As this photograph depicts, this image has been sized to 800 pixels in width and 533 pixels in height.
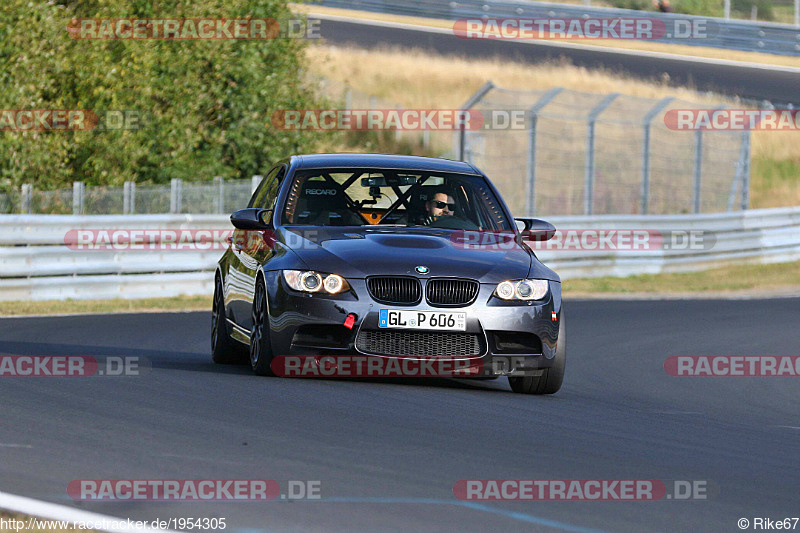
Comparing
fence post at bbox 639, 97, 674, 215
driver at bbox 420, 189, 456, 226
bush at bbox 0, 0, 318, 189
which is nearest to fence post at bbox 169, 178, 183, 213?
bush at bbox 0, 0, 318, 189

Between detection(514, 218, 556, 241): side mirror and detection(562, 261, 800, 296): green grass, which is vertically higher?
detection(514, 218, 556, 241): side mirror

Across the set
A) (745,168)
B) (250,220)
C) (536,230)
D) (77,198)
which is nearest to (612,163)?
(745,168)

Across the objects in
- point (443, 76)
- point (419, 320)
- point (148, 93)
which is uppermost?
point (148, 93)

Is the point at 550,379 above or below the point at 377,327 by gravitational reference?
below

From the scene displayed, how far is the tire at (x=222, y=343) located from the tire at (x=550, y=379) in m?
2.41

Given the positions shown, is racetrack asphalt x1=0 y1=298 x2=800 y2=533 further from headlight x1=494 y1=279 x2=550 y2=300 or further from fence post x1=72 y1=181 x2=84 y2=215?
fence post x1=72 y1=181 x2=84 y2=215

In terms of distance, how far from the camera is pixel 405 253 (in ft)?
30.8

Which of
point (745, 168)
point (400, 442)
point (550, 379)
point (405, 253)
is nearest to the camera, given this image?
point (400, 442)

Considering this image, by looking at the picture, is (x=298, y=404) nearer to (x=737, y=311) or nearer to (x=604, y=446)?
(x=604, y=446)

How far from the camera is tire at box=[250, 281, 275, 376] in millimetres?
9539

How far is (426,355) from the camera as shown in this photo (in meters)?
9.20

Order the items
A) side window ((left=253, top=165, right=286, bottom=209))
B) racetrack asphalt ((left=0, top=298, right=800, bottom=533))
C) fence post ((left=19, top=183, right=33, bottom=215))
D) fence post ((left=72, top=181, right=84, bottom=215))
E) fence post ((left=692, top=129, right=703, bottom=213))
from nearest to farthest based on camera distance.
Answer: racetrack asphalt ((left=0, top=298, right=800, bottom=533)) → side window ((left=253, top=165, right=286, bottom=209)) → fence post ((left=19, top=183, right=33, bottom=215)) → fence post ((left=72, top=181, right=84, bottom=215)) → fence post ((left=692, top=129, right=703, bottom=213))

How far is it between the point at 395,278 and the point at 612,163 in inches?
1097

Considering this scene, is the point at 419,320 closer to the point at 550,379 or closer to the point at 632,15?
the point at 550,379
